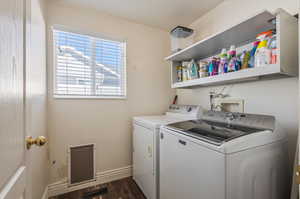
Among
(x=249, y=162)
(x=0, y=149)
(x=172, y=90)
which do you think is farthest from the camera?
(x=172, y=90)

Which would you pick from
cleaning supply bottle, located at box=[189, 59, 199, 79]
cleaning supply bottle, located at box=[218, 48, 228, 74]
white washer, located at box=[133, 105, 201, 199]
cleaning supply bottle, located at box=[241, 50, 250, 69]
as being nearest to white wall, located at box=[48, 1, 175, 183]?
white washer, located at box=[133, 105, 201, 199]

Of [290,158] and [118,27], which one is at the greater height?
[118,27]

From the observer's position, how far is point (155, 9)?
1893 mm

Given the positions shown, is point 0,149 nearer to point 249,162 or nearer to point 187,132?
point 187,132

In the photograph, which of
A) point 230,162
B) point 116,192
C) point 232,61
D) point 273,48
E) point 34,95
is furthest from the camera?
point 116,192

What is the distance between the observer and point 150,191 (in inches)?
61.7

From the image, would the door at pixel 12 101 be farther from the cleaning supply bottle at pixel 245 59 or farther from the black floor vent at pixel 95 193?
the cleaning supply bottle at pixel 245 59

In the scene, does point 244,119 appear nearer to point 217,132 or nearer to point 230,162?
point 217,132

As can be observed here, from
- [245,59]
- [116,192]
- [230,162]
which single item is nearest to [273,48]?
[245,59]

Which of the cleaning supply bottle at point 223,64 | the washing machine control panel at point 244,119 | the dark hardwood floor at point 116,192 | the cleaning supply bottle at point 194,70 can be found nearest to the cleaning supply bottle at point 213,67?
the cleaning supply bottle at point 223,64

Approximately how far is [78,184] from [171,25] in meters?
2.71

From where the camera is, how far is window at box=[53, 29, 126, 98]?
5.97 ft

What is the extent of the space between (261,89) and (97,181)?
226 centimetres

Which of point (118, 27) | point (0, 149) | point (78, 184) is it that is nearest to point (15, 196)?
point (0, 149)
